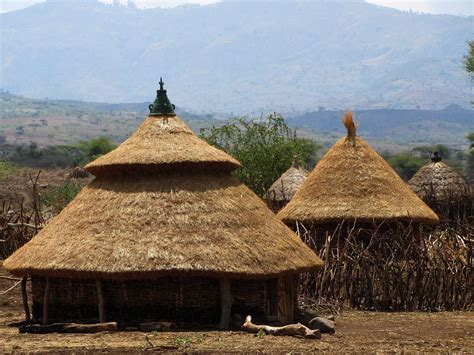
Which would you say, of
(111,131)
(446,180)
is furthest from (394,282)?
(111,131)

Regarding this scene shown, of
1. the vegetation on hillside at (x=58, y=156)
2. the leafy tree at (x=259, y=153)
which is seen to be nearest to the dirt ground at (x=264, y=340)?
the leafy tree at (x=259, y=153)

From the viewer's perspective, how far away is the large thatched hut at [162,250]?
45.4 feet

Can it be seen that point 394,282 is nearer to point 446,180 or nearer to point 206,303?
point 206,303

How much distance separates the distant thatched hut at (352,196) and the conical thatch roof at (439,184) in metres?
9.68

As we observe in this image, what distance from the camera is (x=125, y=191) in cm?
1480

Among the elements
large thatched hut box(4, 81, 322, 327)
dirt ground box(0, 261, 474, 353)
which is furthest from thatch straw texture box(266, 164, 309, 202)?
large thatched hut box(4, 81, 322, 327)

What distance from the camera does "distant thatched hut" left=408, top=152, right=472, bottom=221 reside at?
1246 inches

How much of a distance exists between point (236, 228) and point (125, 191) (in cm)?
173

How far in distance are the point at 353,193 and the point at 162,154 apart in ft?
25.1

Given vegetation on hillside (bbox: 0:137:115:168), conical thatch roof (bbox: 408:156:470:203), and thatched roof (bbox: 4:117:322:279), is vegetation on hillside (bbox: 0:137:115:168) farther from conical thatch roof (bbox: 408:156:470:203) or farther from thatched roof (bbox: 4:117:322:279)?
thatched roof (bbox: 4:117:322:279)

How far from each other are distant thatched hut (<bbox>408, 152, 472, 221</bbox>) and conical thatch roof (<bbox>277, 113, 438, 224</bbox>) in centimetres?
908

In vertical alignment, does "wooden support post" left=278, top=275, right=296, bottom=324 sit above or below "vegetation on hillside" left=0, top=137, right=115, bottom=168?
above

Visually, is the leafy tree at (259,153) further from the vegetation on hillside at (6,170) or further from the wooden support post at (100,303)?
the wooden support post at (100,303)

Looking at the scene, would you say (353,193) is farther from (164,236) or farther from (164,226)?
(164,236)
